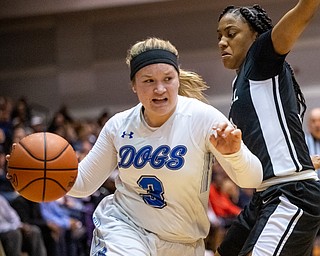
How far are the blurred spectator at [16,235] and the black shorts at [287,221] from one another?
15.5 ft

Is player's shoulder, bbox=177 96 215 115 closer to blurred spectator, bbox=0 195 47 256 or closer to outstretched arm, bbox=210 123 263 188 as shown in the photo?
outstretched arm, bbox=210 123 263 188

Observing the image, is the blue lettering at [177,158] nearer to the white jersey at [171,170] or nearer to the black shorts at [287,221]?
the white jersey at [171,170]

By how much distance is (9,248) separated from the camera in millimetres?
7750

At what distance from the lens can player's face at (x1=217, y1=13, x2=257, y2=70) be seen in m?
3.74

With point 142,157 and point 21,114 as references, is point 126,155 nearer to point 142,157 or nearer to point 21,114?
point 142,157

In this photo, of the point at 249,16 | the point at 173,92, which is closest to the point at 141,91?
the point at 173,92

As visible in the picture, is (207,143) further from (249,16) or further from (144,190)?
(249,16)

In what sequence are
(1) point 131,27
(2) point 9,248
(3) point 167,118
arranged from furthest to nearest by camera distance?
(1) point 131,27, (2) point 9,248, (3) point 167,118

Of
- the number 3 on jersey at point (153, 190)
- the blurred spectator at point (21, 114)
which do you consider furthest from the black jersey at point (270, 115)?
the blurred spectator at point (21, 114)

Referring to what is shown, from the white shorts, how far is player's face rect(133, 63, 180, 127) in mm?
586

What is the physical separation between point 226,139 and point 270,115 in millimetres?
356

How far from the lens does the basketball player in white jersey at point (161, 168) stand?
3.58m

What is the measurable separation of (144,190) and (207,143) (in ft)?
1.30

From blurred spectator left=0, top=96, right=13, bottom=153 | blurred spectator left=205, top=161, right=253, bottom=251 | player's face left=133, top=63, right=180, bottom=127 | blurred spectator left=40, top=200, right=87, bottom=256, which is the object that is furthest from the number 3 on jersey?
blurred spectator left=0, top=96, right=13, bottom=153
